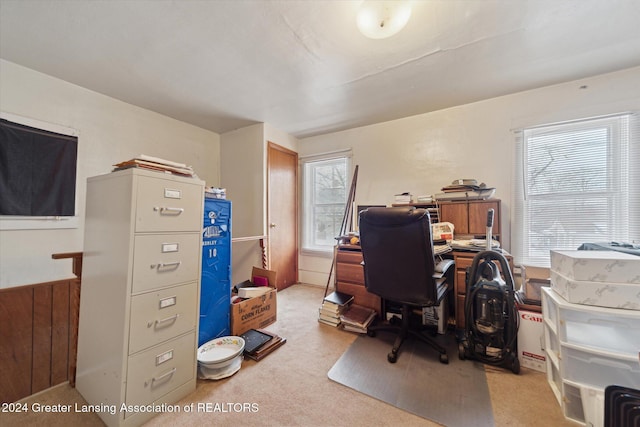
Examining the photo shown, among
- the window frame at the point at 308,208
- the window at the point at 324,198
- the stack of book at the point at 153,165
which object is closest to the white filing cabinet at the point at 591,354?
the stack of book at the point at 153,165

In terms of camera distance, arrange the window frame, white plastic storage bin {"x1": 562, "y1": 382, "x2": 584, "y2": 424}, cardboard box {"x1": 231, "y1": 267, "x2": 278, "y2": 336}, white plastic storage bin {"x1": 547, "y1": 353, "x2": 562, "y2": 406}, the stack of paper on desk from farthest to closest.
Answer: the window frame, the stack of paper on desk, cardboard box {"x1": 231, "y1": 267, "x2": 278, "y2": 336}, white plastic storage bin {"x1": 547, "y1": 353, "x2": 562, "y2": 406}, white plastic storage bin {"x1": 562, "y1": 382, "x2": 584, "y2": 424}

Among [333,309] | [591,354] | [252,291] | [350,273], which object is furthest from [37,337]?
[591,354]

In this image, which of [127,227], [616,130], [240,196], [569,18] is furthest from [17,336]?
[616,130]

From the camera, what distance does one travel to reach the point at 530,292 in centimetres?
182

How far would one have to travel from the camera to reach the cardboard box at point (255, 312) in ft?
6.66

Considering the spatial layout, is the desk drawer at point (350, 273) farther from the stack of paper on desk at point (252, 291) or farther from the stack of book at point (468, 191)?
the stack of book at point (468, 191)

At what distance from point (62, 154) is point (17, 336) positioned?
1521 mm

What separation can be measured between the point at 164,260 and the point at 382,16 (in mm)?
1913

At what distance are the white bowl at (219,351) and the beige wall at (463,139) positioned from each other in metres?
1.96

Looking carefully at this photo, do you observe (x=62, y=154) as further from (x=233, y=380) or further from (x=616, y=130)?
(x=616, y=130)

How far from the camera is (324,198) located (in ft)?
12.3

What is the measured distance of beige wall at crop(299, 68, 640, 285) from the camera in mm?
2152

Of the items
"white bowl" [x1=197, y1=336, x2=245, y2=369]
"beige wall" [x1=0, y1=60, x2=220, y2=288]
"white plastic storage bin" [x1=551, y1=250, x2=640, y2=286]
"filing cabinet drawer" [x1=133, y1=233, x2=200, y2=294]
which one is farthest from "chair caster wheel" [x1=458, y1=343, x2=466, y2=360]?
"beige wall" [x1=0, y1=60, x2=220, y2=288]

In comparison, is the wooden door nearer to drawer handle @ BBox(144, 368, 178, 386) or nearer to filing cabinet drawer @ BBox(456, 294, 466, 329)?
drawer handle @ BBox(144, 368, 178, 386)
